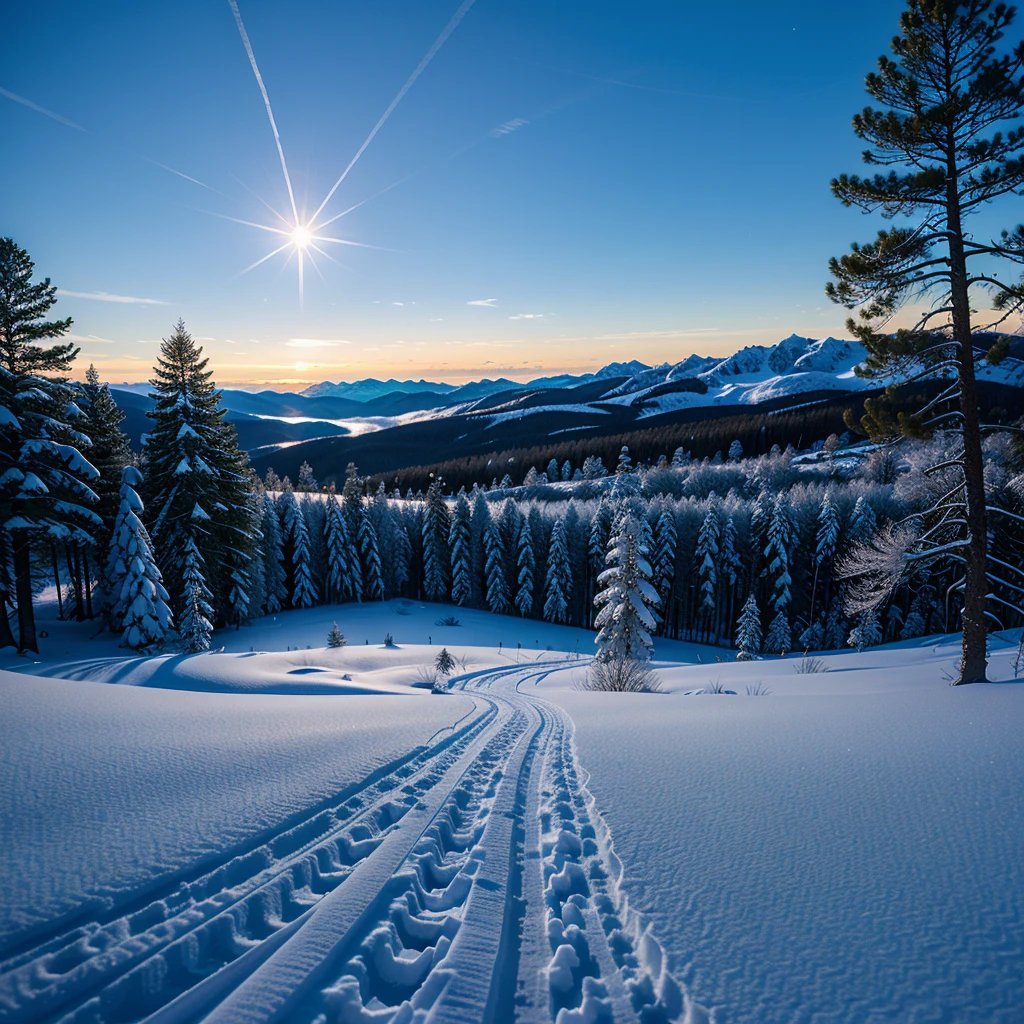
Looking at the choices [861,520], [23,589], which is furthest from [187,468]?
[861,520]

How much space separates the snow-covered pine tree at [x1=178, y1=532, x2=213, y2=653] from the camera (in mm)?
19797

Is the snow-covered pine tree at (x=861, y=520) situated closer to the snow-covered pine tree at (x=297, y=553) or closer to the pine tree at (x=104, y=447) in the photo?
the snow-covered pine tree at (x=297, y=553)

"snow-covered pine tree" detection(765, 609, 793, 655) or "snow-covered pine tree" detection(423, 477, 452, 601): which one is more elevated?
"snow-covered pine tree" detection(423, 477, 452, 601)

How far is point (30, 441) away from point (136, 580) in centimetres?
558

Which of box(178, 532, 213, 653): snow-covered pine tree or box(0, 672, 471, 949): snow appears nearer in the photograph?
box(0, 672, 471, 949): snow

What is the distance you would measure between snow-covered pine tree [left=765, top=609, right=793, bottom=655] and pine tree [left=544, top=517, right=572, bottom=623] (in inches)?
751

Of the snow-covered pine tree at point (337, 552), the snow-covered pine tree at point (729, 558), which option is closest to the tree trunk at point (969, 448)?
the snow-covered pine tree at point (729, 558)

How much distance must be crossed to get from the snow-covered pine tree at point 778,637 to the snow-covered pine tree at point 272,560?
44.1m

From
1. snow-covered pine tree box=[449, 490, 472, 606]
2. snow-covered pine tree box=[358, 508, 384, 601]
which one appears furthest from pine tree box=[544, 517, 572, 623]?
snow-covered pine tree box=[358, 508, 384, 601]

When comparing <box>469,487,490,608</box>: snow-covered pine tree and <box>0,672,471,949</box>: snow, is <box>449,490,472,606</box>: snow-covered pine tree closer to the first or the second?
<box>469,487,490,608</box>: snow-covered pine tree

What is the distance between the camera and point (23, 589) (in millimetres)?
16547

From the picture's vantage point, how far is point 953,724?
5219 mm

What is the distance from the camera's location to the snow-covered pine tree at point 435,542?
53.1 metres

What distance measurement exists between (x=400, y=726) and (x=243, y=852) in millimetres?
3490
